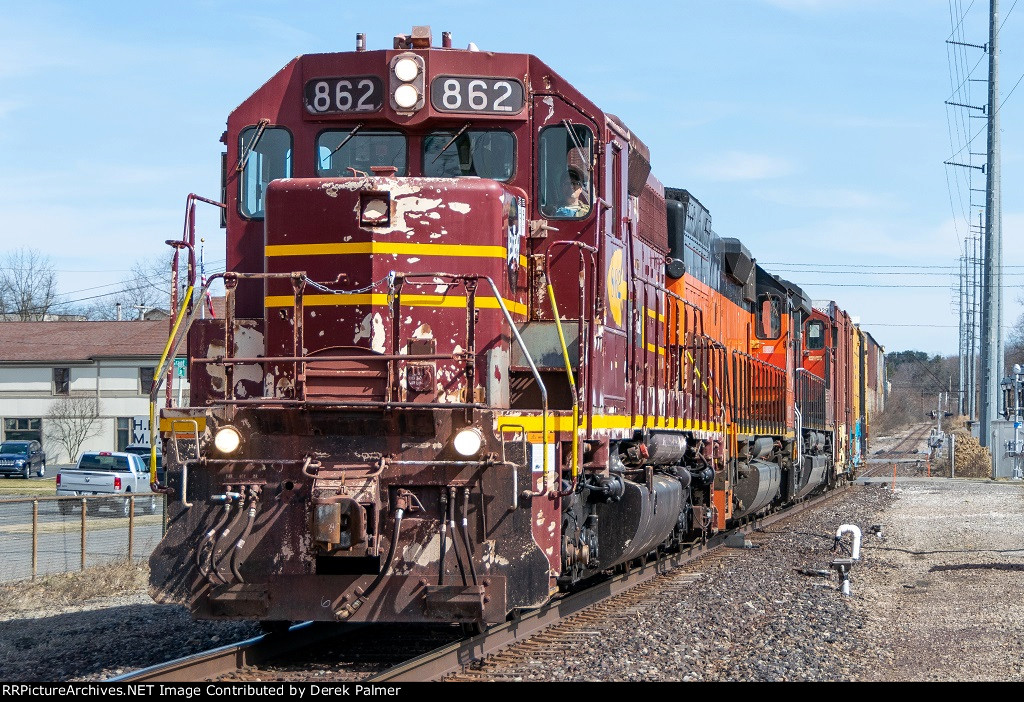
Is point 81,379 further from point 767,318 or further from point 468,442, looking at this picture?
point 468,442

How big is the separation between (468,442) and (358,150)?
99.6 inches


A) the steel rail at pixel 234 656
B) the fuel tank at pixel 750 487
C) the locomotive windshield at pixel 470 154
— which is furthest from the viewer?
the fuel tank at pixel 750 487

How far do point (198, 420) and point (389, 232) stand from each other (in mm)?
1684

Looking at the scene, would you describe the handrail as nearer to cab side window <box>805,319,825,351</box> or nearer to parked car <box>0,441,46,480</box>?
cab side window <box>805,319,825,351</box>

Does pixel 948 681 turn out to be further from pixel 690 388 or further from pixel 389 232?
pixel 690 388

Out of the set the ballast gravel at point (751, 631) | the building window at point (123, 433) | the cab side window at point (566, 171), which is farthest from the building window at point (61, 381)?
the cab side window at point (566, 171)

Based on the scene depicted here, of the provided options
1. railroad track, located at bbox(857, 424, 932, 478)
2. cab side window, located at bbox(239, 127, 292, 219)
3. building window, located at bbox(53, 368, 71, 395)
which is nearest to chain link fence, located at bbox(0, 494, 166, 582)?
cab side window, located at bbox(239, 127, 292, 219)

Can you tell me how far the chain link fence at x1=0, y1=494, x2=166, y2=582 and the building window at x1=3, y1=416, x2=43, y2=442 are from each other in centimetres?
3547

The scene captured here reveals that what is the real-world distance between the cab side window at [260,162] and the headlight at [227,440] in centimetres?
195

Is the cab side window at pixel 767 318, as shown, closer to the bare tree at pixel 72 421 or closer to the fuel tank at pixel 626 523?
the fuel tank at pixel 626 523

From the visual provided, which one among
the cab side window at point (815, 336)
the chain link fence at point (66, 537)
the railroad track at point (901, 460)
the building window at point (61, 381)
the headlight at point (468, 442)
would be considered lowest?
the railroad track at point (901, 460)

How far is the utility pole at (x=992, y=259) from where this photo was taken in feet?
109

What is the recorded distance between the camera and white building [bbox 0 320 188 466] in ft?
163

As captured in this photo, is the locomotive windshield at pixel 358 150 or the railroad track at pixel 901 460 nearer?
the locomotive windshield at pixel 358 150
